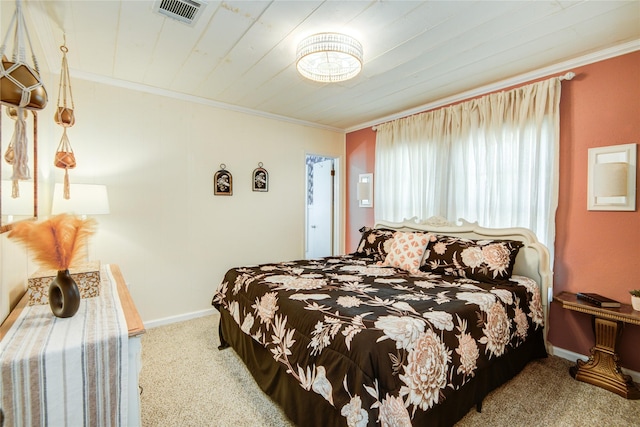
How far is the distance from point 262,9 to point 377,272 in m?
2.18

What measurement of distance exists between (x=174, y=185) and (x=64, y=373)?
258 cm

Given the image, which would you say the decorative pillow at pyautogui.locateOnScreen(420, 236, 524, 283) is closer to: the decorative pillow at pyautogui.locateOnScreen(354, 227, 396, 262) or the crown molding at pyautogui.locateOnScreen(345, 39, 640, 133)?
the decorative pillow at pyautogui.locateOnScreen(354, 227, 396, 262)

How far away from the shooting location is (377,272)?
103 inches

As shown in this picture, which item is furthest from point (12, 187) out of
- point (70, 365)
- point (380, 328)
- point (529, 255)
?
point (529, 255)

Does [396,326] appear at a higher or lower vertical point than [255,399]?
higher

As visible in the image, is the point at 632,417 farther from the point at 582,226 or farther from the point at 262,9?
the point at 262,9

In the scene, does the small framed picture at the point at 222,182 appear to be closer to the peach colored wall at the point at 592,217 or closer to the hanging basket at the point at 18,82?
the hanging basket at the point at 18,82

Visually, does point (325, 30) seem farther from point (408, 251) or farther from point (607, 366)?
point (607, 366)

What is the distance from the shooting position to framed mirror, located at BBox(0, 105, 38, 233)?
114cm

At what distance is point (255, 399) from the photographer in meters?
1.95

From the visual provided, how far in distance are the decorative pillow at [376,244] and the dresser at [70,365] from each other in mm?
2432

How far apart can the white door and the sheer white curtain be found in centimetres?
114

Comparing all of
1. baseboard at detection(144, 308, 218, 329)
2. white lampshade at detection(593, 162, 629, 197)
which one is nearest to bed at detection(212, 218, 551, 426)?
white lampshade at detection(593, 162, 629, 197)

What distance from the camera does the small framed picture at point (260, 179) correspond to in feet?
12.5
